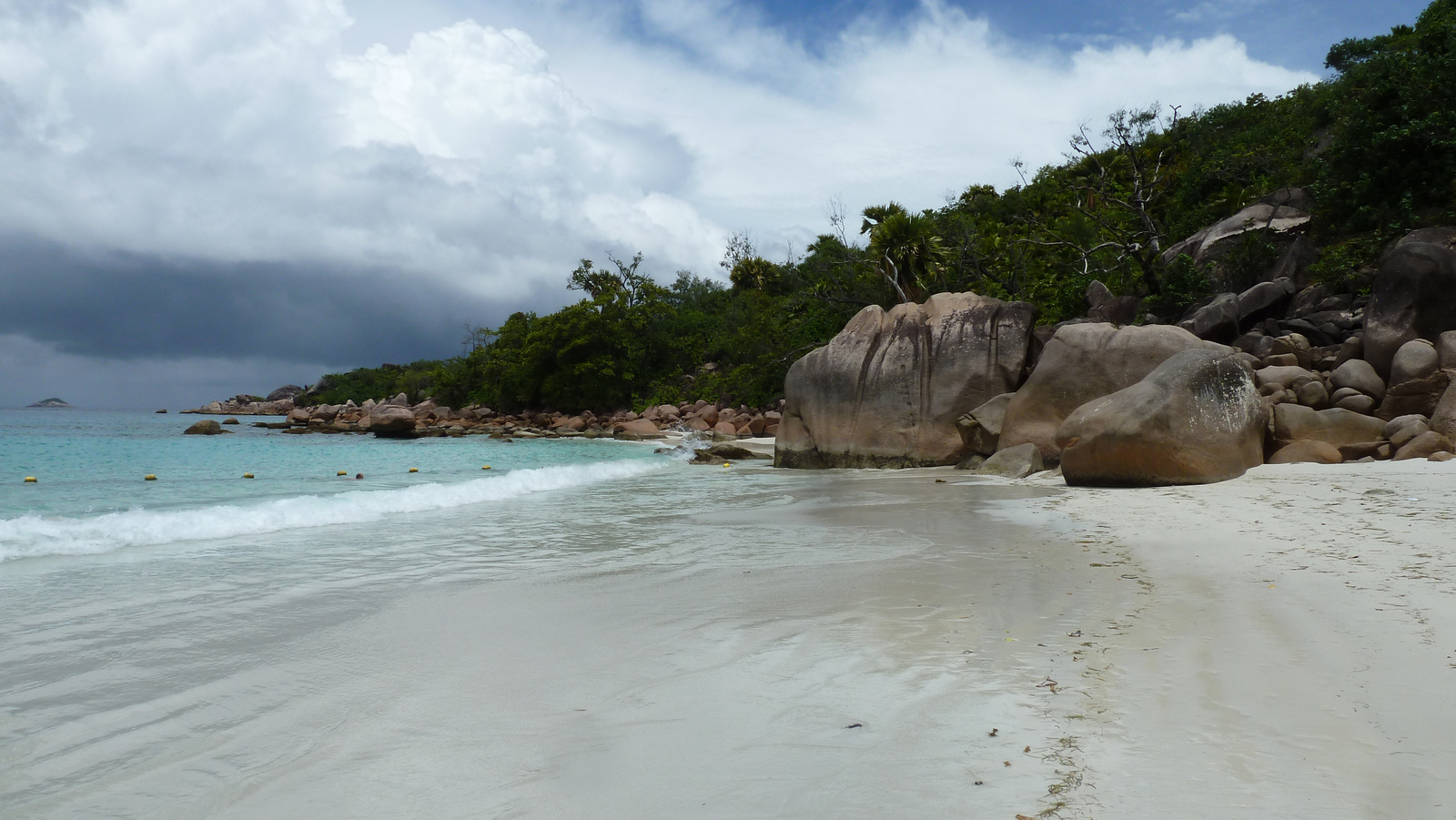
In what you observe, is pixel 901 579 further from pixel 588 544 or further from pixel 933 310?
pixel 933 310

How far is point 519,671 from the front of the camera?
3.24 meters

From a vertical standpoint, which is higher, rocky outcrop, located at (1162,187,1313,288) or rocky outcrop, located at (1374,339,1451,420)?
rocky outcrop, located at (1162,187,1313,288)

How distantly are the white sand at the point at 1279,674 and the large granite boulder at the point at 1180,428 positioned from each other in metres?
3.04

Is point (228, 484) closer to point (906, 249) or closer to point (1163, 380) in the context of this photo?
point (1163, 380)

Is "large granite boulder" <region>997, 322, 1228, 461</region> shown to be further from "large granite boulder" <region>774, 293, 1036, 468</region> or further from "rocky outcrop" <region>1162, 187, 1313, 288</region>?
"rocky outcrop" <region>1162, 187, 1313, 288</region>

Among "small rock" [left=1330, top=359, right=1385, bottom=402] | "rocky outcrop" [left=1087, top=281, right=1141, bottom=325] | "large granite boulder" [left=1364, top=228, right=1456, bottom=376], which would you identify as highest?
"rocky outcrop" [left=1087, top=281, right=1141, bottom=325]

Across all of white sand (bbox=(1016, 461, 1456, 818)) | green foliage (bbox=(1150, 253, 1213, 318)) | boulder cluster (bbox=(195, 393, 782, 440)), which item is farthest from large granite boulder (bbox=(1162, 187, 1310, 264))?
boulder cluster (bbox=(195, 393, 782, 440))

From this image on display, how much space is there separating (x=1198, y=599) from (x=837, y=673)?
7.23ft

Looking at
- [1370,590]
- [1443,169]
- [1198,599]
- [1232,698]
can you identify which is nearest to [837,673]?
[1232,698]

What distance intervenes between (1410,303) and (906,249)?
15766mm

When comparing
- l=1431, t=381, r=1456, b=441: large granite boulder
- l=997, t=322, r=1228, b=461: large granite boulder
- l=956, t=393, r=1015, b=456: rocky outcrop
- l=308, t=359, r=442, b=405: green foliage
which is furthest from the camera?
l=308, t=359, r=442, b=405: green foliage

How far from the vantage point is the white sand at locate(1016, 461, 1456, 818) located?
2033 millimetres

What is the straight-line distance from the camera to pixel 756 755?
2.36m

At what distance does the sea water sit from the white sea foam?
0.22 ft
